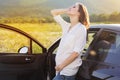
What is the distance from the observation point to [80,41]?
4.19 meters

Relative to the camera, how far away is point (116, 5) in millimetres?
14805

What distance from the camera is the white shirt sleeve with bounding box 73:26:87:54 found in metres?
4.16

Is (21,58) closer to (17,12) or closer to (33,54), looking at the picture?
(33,54)

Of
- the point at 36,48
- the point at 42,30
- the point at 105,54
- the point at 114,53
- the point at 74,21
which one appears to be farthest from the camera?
the point at 42,30

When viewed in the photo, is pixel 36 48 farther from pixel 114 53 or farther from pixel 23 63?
pixel 114 53

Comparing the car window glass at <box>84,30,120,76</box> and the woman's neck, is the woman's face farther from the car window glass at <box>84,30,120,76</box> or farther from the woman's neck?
the car window glass at <box>84,30,120,76</box>

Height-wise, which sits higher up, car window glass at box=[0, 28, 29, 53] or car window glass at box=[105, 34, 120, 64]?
car window glass at box=[105, 34, 120, 64]

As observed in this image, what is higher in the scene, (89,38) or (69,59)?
(89,38)

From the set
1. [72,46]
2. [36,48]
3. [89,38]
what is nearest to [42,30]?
[36,48]

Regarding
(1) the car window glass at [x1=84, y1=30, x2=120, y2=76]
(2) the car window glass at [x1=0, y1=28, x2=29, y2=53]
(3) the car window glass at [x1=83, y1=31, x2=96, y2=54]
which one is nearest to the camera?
(1) the car window glass at [x1=84, y1=30, x2=120, y2=76]

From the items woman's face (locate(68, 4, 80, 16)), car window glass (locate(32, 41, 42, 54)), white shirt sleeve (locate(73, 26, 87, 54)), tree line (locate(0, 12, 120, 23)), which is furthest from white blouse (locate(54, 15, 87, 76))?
tree line (locate(0, 12, 120, 23))

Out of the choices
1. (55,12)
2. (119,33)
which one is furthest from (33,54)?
(119,33)

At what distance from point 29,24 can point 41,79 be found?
935 cm

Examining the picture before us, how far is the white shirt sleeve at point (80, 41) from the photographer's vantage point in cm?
416
